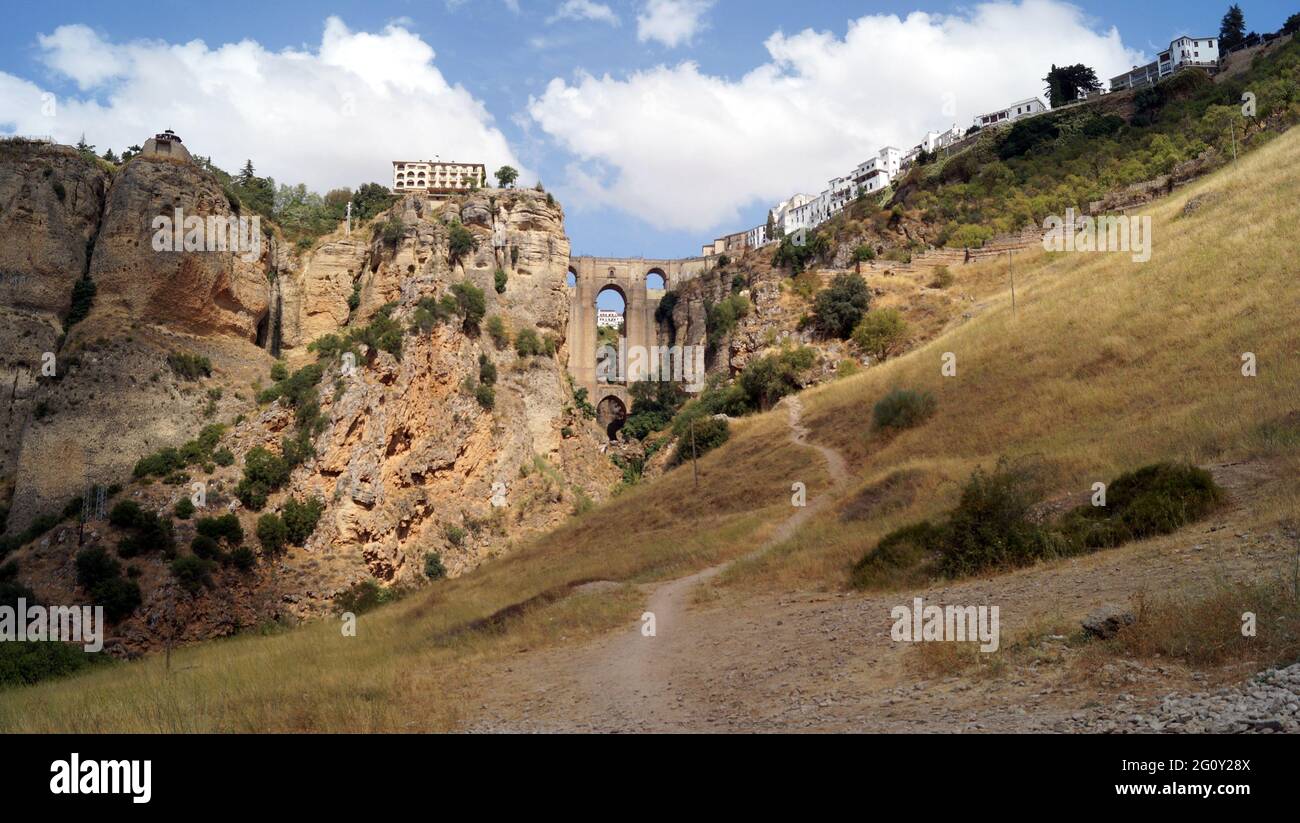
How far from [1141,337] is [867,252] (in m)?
29.2

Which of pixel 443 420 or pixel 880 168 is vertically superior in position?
pixel 880 168

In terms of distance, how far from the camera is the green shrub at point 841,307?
44594 mm

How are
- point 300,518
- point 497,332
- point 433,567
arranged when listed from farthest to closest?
point 497,332, point 433,567, point 300,518

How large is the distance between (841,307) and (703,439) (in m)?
12.8

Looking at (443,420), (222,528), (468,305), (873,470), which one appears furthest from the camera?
(468,305)

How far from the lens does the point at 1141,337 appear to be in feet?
78.8

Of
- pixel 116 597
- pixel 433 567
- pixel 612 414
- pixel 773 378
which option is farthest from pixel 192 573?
pixel 612 414

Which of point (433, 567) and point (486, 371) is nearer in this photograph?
point (433, 567)

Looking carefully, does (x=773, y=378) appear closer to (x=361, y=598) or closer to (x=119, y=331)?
(x=361, y=598)

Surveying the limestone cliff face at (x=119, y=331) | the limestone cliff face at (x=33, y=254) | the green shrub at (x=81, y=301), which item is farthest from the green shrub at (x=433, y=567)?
the green shrub at (x=81, y=301)

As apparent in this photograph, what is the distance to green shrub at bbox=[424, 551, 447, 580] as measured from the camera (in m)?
36.4

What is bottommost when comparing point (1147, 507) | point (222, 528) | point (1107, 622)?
point (222, 528)

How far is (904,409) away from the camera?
86.2 ft

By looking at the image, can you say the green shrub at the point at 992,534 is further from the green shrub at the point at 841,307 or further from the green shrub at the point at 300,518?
the green shrub at the point at 841,307
